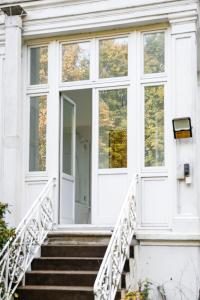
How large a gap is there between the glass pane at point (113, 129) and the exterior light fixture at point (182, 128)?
2.92 feet

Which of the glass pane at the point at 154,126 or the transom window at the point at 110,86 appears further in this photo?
the transom window at the point at 110,86

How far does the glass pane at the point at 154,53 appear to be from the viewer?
8406 millimetres

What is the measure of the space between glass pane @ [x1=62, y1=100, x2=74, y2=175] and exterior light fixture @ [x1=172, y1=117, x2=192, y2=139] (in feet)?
6.46

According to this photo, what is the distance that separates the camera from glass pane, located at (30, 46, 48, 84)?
357 inches

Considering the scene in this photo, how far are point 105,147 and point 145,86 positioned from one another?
1.09 m

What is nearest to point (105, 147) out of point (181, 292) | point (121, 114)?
point (121, 114)

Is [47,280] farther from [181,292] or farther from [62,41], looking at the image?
[62,41]

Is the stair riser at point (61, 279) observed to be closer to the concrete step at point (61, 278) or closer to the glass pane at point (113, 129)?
the concrete step at point (61, 278)

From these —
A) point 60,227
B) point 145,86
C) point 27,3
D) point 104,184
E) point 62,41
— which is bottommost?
point 60,227

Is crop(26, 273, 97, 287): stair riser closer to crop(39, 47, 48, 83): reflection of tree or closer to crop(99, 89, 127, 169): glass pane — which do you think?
crop(99, 89, 127, 169): glass pane

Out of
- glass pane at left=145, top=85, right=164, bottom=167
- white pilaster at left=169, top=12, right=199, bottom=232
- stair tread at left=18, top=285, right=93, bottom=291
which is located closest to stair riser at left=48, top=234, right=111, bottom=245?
stair tread at left=18, top=285, right=93, bottom=291

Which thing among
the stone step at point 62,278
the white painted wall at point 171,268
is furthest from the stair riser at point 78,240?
the stone step at point 62,278

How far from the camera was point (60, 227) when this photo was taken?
8.55m

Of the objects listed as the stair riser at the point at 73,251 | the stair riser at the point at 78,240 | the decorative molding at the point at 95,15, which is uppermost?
the decorative molding at the point at 95,15
